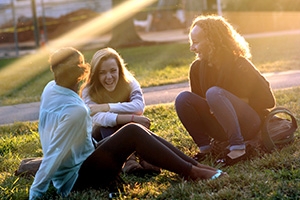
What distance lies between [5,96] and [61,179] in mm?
7344

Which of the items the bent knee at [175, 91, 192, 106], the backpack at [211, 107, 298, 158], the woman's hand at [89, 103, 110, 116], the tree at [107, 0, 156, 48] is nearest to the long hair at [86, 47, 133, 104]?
the woman's hand at [89, 103, 110, 116]

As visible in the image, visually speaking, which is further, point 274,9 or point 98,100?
point 274,9

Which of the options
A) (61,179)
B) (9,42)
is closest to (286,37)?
(9,42)

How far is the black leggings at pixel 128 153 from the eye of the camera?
4508 millimetres

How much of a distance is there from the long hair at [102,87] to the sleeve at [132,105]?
0.17ft

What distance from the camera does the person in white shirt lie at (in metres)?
4.27

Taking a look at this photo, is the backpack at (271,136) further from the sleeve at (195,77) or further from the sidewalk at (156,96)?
the sidewalk at (156,96)

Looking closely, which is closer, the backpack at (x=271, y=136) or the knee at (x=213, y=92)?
the knee at (x=213, y=92)

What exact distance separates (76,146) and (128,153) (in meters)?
0.40

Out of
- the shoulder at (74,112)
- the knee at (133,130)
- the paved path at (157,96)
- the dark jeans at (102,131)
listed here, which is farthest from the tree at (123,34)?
the shoulder at (74,112)

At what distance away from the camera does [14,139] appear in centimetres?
689

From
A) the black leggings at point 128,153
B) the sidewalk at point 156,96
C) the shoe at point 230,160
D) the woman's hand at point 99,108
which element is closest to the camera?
the black leggings at point 128,153

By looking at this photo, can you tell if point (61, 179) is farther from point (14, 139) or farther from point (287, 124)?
point (14, 139)

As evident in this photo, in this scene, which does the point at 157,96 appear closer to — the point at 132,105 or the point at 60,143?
the point at 132,105
